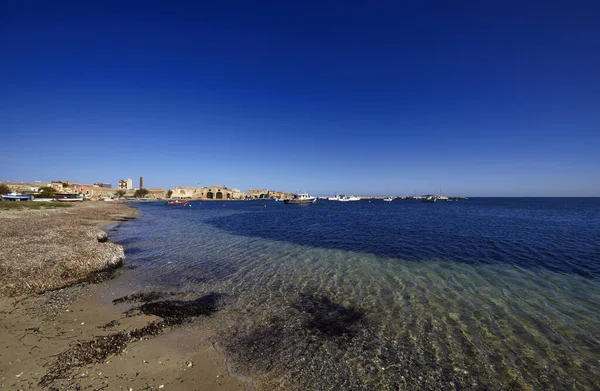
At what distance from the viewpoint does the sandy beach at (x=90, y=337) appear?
573 cm

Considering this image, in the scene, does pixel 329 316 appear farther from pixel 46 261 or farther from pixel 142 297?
pixel 46 261

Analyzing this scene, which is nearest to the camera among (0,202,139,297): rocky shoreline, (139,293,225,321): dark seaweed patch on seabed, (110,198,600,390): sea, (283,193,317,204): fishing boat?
(110,198,600,390): sea

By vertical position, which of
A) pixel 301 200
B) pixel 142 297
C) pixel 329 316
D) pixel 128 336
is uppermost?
pixel 301 200

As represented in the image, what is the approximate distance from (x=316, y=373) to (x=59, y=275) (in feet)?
41.3

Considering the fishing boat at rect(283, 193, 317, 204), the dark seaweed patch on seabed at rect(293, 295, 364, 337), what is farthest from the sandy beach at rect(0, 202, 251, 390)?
the fishing boat at rect(283, 193, 317, 204)

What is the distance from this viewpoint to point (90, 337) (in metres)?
7.39

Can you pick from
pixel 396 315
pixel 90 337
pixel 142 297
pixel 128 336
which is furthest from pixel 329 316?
pixel 142 297

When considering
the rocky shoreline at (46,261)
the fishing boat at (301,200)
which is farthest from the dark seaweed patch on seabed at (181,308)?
the fishing boat at (301,200)

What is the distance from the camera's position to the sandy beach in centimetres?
573

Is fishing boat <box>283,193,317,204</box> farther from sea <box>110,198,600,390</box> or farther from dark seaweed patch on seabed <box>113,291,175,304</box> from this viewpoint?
dark seaweed patch on seabed <box>113,291,175,304</box>

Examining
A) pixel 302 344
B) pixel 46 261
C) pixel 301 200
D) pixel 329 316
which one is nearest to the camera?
pixel 302 344

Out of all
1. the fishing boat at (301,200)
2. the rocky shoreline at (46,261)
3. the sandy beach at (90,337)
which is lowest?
the sandy beach at (90,337)

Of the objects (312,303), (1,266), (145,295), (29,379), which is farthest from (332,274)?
(1,266)

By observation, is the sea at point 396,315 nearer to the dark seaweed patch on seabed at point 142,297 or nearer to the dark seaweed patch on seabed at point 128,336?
the dark seaweed patch on seabed at point 142,297
